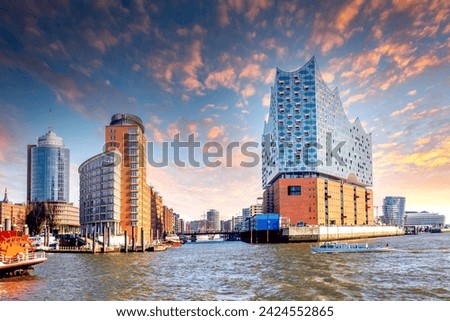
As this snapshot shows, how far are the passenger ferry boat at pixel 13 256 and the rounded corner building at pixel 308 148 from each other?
5949 cm

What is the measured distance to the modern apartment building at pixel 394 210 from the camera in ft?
500

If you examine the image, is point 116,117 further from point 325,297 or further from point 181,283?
point 325,297

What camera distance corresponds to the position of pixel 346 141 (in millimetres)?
92375

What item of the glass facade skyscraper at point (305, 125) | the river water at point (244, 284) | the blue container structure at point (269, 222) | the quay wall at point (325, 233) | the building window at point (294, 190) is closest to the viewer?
the river water at point (244, 284)

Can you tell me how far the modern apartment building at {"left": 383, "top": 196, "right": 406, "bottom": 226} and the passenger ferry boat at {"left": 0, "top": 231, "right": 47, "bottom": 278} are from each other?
13342 centimetres

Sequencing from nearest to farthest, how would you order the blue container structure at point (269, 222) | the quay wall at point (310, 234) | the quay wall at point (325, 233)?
1. the quay wall at point (325, 233)
2. the quay wall at point (310, 234)
3. the blue container structure at point (269, 222)

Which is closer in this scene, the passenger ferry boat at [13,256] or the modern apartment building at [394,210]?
the passenger ferry boat at [13,256]

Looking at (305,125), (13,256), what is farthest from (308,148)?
(13,256)

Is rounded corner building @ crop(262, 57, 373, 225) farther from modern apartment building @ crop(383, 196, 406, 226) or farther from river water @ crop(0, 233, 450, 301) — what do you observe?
modern apartment building @ crop(383, 196, 406, 226)

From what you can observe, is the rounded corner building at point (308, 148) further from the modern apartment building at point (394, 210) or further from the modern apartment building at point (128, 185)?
the modern apartment building at point (394, 210)

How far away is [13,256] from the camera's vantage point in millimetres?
27344

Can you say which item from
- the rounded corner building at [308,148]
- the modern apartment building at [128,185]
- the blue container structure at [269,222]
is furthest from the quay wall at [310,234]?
the modern apartment building at [128,185]

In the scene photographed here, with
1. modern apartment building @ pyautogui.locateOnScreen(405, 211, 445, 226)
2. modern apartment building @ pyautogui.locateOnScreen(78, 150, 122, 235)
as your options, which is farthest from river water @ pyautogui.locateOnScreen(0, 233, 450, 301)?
modern apartment building @ pyautogui.locateOnScreen(405, 211, 445, 226)
